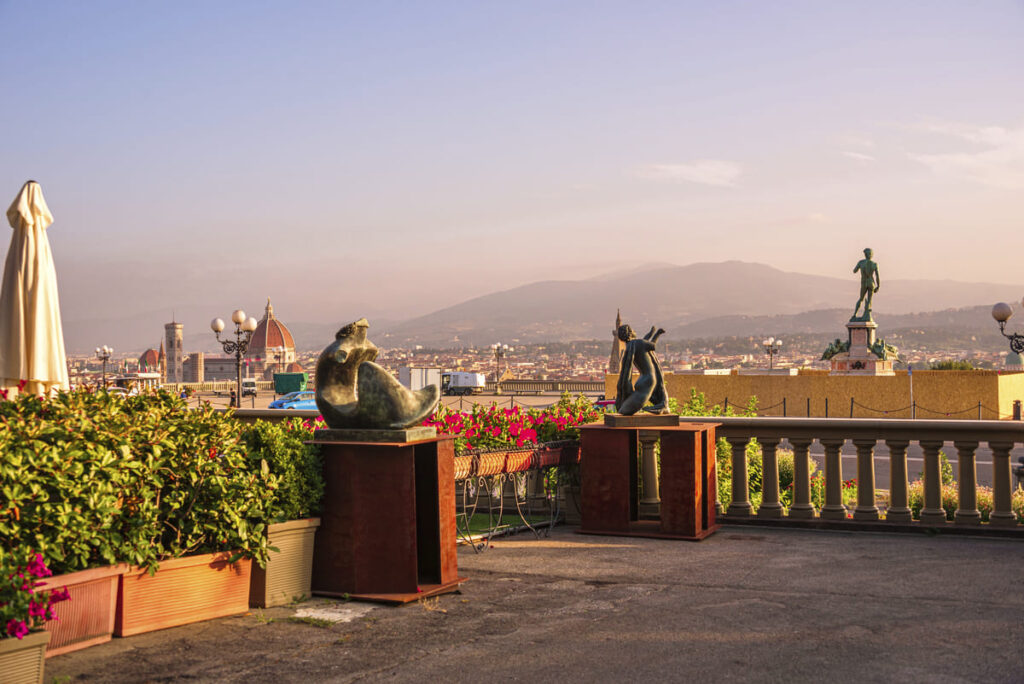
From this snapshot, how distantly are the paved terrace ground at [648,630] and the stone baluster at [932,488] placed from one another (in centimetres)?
102

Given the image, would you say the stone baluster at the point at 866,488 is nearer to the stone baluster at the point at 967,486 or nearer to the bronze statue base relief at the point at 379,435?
the stone baluster at the point at 967,486

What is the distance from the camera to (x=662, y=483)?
817 centimetres

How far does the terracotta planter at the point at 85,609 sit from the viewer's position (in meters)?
4.59

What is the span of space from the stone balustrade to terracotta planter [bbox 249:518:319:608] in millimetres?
4624

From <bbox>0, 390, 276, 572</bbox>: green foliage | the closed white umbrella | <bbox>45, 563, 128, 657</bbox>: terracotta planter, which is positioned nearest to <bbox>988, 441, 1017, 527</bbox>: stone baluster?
<bbox>0, 390, 276, 572</bbox>: green foliage

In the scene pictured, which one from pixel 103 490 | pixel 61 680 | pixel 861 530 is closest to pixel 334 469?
pixel 103 490

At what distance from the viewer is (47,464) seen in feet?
14.5

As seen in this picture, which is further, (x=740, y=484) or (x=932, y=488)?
(x=740, y=484)

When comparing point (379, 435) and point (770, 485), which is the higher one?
point (379, 435)

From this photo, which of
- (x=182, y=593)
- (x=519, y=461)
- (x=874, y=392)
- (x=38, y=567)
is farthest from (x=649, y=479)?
(x=874, y=392)

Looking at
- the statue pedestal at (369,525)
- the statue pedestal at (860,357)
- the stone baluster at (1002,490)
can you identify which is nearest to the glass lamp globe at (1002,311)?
the statue pedestal at (860,357)

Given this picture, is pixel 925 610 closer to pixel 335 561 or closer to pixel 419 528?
pixel 419 528

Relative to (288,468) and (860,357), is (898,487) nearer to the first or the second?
(288,468)

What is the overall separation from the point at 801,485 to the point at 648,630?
4.21 metres
